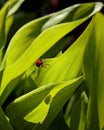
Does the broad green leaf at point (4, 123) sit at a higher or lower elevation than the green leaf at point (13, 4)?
lower

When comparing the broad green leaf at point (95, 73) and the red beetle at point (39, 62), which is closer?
the broad green leaf at point (95, 73)

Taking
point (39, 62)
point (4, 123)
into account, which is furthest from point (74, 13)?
point (4, 123)

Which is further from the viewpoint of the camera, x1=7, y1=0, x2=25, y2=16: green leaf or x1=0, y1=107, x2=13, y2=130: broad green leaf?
x1=7, y1=0, x2=25, y2=16: green leaf

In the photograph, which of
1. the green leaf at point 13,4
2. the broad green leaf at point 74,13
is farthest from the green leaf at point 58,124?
the green leaf at point 13,4

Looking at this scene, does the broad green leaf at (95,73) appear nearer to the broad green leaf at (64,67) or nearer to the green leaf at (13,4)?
the broad green leaf at (64,67)

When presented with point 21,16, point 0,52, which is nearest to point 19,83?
point 0,52

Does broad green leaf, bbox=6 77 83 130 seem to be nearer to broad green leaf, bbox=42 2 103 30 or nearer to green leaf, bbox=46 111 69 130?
green leaf, bbox=46 111 69 130

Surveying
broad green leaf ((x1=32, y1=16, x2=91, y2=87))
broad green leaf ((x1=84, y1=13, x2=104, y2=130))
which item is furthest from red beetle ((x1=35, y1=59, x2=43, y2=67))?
broad green leaf ((x1=84, y1=13, x2=104, y2=130))
